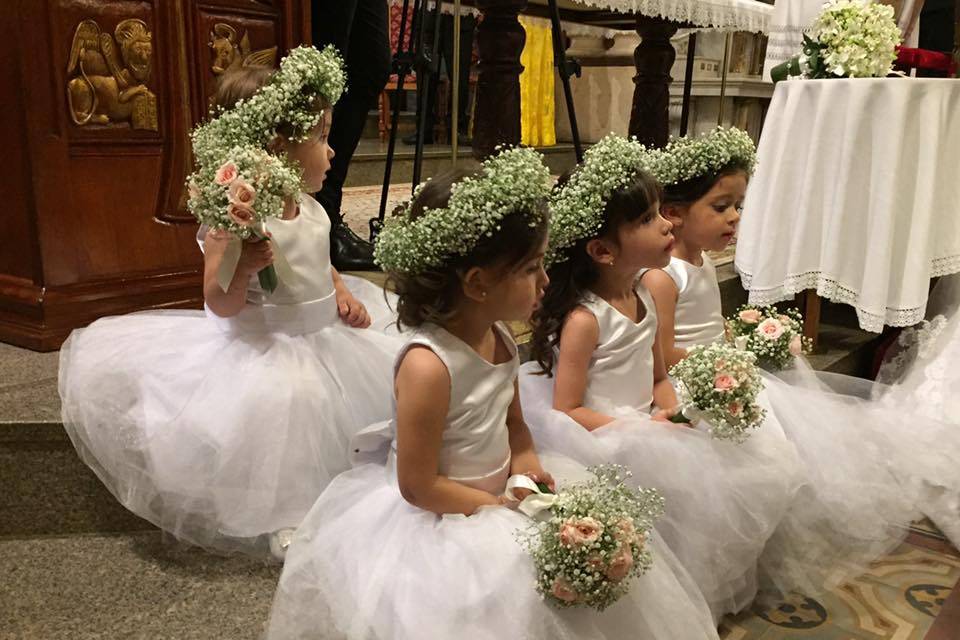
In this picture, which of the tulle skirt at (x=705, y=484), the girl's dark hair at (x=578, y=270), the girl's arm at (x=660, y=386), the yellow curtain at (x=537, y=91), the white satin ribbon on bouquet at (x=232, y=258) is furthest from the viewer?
the yellow curtain at (x=537, y=91)

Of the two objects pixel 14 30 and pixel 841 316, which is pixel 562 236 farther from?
pixel 841 316

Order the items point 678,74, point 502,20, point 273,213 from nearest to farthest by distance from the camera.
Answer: point 273,213 → point 502,20 → point 678,74

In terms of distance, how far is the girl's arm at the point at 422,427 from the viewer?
1.45m

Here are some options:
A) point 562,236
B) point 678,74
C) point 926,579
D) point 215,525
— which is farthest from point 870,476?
point 678,74

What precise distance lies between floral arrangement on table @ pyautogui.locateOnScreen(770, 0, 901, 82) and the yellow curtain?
4.46m

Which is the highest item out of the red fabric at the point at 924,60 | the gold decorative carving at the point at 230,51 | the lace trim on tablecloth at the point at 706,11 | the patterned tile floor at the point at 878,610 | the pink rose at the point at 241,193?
the lace trim on tablecloth at the point at 706,11

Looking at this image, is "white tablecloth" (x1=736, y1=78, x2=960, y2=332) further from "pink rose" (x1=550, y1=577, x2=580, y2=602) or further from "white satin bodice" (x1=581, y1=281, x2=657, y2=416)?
"pink rose" (x1=550, y1=577, x2=580, y2=602)

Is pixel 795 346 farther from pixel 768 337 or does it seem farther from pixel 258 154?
pixel 258 154

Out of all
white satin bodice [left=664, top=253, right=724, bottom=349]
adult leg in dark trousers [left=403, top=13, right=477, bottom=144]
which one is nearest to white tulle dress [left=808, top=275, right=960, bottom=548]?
white satin bodice [left=664, top=253, right=724, bottom=349]

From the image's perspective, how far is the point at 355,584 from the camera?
146cm

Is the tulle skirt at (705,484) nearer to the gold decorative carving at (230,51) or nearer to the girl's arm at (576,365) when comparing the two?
the girl's arm at (576,365)

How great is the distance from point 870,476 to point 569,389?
3.16ft

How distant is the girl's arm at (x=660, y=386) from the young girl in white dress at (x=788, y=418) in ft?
0.23

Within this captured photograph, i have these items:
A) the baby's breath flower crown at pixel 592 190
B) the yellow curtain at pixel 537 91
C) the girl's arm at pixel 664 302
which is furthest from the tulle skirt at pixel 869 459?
the yellow curtain at pixel 537 91
